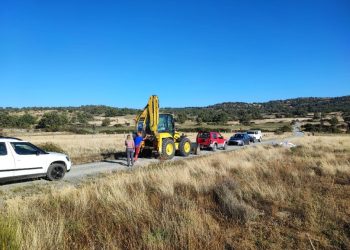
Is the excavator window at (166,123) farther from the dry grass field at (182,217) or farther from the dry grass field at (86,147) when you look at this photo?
the dry grass field at (182,217)

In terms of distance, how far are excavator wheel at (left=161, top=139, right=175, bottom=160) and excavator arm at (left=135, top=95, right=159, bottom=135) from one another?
0.92 meters

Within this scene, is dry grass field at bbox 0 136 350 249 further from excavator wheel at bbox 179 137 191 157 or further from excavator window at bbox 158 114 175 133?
excavator wheel at bbox 179 137 191 157

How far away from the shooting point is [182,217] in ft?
19.5

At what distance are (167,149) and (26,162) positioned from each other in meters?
9.48

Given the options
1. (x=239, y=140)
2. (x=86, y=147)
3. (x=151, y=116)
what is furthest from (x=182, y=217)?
(x=239, y=140)

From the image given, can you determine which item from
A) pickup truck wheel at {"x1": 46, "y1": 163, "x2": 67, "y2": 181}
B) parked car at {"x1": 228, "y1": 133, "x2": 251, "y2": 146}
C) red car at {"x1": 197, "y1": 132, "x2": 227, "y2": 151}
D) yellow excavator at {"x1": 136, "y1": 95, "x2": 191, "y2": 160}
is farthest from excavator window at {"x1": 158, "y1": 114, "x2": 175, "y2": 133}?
parked car at {"x1": 228, "y1": 133, "x2": 251, "y2": 146}

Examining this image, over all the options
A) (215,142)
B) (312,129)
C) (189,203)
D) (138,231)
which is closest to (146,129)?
(215,142)

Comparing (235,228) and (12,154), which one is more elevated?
(12,154)

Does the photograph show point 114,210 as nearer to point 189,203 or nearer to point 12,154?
point 189,203

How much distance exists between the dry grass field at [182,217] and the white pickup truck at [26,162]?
3445mm

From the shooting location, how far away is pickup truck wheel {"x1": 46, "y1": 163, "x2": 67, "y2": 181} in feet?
39.5

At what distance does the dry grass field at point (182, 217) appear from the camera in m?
5.11

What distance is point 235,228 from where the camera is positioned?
5.95 m

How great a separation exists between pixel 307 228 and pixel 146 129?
47.6 ft
